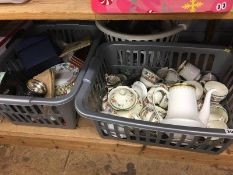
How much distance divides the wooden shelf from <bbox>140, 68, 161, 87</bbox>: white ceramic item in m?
0.38

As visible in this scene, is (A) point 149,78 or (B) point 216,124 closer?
(B) point 216,124

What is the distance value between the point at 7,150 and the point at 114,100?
1.46 ft

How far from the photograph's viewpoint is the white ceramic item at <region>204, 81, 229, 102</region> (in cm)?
78

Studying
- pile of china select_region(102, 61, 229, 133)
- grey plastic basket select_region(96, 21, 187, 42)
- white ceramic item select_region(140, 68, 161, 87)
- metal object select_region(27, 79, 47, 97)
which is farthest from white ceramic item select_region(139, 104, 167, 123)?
metal object select_region(27, 79, 47, 97)

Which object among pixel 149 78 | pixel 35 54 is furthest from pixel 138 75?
pixel 35 54

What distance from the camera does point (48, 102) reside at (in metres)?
0.68

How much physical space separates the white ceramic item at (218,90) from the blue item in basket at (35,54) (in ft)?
1.83

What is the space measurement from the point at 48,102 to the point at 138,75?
37 cm

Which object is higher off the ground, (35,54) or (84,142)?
(35,54)

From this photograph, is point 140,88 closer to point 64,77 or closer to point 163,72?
point 163,72

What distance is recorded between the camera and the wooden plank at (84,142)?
76 centimetres

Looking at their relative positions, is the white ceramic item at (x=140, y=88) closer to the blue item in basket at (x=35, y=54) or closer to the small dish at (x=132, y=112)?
the small dish at (x=132, y=112)

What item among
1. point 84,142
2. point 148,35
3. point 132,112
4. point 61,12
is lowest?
point 84,142

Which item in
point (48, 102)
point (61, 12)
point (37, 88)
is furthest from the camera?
point (37, 88)
